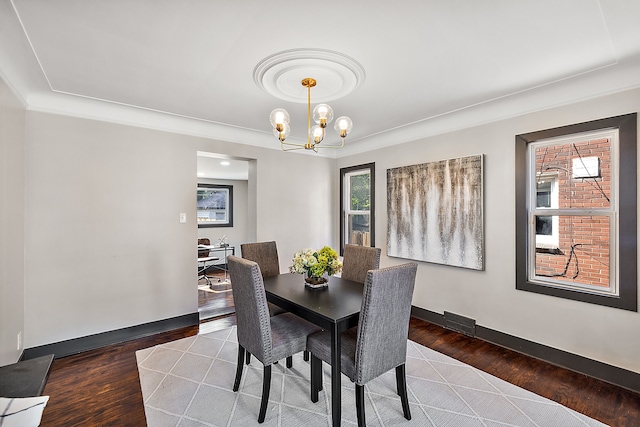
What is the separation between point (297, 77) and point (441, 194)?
2.12 m

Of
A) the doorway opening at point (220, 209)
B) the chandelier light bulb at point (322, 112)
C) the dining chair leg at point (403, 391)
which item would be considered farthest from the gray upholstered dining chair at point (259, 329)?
the doorway opening at point (220, 209)

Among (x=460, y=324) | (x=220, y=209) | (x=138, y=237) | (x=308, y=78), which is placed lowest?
(x=460, y=324)

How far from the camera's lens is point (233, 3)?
4.94ft

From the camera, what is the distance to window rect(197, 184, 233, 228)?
7.22 metres

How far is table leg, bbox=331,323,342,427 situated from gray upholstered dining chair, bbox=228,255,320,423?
0.37 metres

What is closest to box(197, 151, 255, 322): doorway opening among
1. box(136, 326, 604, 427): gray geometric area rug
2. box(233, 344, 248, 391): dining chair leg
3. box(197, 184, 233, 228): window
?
box(197, 184, 233, 228): window

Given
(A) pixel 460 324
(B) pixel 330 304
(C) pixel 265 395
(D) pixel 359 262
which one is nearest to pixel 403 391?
(B) pixel 330 304

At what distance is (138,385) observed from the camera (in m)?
2.33

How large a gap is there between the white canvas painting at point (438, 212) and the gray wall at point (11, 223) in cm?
370

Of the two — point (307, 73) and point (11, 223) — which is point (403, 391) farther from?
point (11, 223)

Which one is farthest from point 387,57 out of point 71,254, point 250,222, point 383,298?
point 71,254

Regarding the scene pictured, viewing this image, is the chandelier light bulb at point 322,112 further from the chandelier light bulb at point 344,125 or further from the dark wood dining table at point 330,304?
the dark wood dining table at point 330,304

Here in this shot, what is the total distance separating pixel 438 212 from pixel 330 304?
2.03m

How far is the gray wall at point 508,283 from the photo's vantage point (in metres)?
2.31
